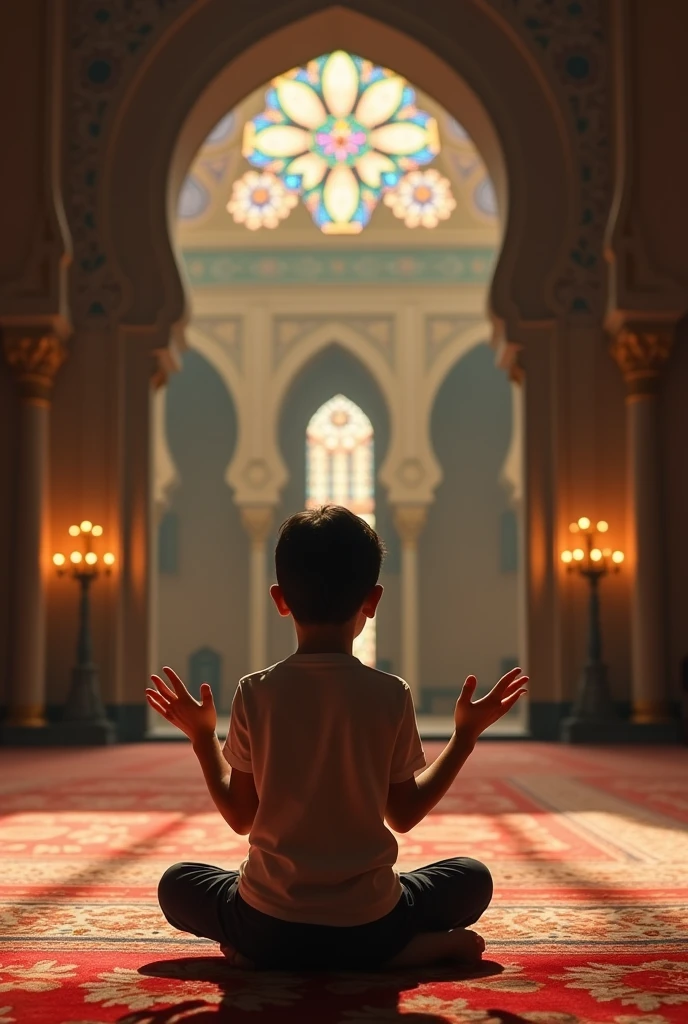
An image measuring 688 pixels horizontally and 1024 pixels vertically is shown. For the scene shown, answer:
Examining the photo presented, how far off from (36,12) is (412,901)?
32.5 ft

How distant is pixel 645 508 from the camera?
33.0 ft

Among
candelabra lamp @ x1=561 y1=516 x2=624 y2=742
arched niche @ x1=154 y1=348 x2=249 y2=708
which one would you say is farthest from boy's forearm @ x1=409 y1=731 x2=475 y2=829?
arched niche @ x1=154 y1=348 x2=249 y2=708

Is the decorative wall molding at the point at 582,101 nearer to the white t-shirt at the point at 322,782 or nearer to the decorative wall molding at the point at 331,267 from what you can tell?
→ the white t-shirt at the point at 322,782

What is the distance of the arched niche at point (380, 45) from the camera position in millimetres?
10469

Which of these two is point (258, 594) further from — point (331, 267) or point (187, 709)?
point (187, 709)

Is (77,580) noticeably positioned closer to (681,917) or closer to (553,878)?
(553,878)

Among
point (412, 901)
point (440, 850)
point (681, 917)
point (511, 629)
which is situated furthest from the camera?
point (511, 629)

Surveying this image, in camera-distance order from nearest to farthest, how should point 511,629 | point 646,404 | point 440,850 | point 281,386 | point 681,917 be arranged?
point 681,917 < point 440,850 < point 646,404 < point 281,386 < point 511,629

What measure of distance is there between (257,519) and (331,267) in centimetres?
413

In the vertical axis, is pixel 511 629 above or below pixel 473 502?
below

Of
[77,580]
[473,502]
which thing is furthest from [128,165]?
[473,502]

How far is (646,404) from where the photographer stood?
400 inches

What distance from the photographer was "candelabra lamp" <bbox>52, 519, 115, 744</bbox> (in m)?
9.89

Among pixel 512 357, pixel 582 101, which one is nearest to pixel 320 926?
pixel 512 357
